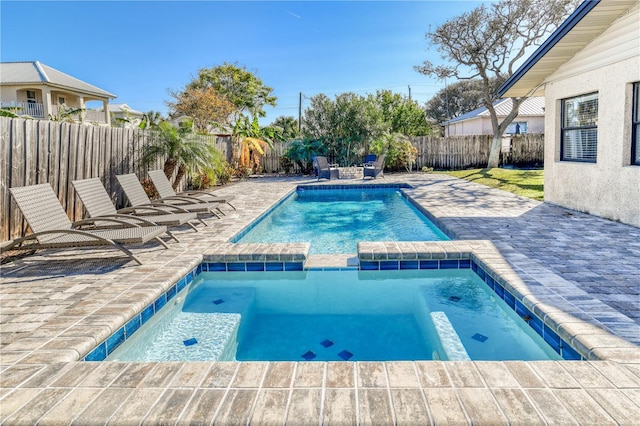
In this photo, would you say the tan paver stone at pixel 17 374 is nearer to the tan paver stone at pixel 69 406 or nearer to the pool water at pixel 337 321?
the tan paver stone at pixel 69 406

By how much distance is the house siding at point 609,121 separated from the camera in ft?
22.4

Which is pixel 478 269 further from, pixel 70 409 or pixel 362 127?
pixel 362 127

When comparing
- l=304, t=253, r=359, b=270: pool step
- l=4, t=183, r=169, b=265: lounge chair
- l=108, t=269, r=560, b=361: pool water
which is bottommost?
l=108, t=269, r=560, b=361: pool water

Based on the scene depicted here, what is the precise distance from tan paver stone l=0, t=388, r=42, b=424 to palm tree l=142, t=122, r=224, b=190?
8589 mm

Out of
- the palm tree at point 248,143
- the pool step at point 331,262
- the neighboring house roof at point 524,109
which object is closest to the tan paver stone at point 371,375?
the pool step at point 331,262

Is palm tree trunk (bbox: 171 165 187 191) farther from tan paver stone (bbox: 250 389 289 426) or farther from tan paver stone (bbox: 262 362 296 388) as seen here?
tan paver stone (bbox: 250 389 289 426)

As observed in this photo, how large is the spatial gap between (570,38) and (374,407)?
324 inches

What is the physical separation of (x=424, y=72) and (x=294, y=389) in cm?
2090

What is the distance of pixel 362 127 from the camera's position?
19.8 m

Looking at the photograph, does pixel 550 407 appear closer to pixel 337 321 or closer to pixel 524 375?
pixel 524 375

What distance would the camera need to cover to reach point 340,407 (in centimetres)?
226

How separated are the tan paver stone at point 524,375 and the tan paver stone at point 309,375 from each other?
122 centimetres

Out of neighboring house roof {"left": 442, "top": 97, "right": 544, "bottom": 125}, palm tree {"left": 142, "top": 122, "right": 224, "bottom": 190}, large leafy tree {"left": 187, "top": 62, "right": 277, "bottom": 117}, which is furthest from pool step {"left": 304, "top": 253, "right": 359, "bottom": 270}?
large leafy tree {"left": 187, "top": 62, "right": 277, "bottom": 117}

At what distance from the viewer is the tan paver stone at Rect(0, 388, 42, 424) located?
90.0 inches
